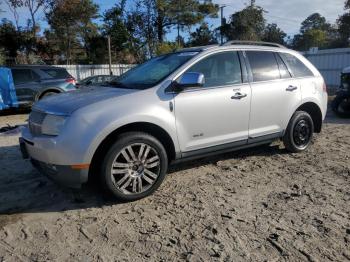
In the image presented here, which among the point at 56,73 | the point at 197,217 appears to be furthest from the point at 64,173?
the point at 56,73

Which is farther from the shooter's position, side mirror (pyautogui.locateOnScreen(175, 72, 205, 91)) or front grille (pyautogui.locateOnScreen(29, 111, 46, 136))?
side mirror (pyautogui.locateOnScreen(175, 72, 205, 91))

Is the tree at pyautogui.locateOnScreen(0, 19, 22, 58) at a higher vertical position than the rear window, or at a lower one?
higher

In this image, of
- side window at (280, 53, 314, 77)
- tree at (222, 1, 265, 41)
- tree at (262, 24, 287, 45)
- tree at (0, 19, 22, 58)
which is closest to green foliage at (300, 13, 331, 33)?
tree at (262, 24, 287, 45)

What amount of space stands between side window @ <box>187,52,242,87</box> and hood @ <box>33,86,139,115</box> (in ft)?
3.33

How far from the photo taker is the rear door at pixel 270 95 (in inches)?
213

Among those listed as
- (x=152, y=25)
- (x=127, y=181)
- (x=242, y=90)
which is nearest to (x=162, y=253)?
(x=127, y=181)

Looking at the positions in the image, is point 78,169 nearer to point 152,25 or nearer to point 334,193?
point 334,193

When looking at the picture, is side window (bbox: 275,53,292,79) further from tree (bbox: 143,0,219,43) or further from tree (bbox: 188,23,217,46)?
tree (bbox: 188,23,217,46)

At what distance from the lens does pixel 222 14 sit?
120 ft

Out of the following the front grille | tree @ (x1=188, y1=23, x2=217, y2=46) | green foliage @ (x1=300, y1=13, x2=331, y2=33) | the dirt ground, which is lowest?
the dirt ground

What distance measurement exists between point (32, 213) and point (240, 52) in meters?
3.42

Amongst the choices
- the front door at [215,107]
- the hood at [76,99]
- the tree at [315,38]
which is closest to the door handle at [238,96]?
the front door at [215,107]

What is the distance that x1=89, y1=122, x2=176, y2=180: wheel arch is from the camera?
4180mm

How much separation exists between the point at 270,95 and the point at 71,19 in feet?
82.1
